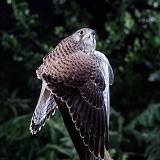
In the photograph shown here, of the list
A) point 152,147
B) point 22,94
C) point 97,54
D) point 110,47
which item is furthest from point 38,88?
point 97,54

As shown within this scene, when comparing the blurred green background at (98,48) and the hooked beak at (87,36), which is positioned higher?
the hooked beak at (87,36)

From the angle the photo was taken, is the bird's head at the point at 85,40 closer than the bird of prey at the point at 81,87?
No

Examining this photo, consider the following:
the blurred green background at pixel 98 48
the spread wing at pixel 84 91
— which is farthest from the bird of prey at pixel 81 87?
the blurred green background at pixel 98 48

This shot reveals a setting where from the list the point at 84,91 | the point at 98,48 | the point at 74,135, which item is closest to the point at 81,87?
the point at 84,91

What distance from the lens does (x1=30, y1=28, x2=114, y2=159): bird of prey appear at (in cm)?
132

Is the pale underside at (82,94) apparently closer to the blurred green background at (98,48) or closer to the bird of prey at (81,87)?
the bird of prey at (81,87)

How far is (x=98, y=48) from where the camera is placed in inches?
140

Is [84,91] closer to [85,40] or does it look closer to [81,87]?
[81,87]

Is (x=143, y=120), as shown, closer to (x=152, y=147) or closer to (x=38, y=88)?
(x=152, y=147)

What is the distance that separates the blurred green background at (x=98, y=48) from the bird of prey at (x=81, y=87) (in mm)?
1428

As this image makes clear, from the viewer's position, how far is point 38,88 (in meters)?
4.11

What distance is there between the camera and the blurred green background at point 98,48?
3250mm

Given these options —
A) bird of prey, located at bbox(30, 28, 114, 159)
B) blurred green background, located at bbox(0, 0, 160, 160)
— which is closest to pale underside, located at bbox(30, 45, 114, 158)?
bird of prey, located at bbox(30, 28, 114, 159)

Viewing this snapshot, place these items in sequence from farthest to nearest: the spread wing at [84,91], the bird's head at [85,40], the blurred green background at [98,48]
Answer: the blurred green background at [98,48] → the bird's head at [85,40] → the spread wing at [84,91]
